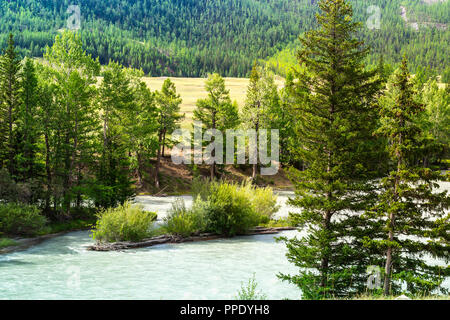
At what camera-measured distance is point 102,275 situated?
21203mm

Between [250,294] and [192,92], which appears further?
[192,92]

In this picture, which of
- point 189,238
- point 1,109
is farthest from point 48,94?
point 189,238

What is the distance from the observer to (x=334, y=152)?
17.1 metres

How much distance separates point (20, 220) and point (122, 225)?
7.45 meters

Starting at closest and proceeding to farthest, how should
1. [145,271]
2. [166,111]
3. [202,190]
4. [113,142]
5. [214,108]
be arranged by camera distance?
1. [145,271]
2. [202,190]
3. [113,142]
4. [166,111]
5. [214,108]

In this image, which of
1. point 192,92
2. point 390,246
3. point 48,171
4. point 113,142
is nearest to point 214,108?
point 113,142

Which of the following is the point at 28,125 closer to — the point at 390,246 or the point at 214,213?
the point at 214,213

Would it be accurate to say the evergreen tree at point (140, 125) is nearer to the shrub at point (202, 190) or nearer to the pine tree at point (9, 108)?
the pine tree at point (9, 108)

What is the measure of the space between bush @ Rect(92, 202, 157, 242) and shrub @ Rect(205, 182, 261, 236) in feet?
16.4

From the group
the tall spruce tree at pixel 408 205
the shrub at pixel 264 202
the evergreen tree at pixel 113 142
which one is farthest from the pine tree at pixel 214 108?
the tall spruce tree at pixel 408 205

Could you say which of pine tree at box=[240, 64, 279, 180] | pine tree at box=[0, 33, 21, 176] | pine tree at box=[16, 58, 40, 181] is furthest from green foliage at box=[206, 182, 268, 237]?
pine tree at box=[240, 64, 279, 180]

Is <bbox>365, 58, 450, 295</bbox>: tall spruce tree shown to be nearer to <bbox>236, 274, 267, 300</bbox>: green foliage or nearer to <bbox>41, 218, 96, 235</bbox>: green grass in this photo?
<bbox>236, 274, 267, 300</bbox>: green foliage

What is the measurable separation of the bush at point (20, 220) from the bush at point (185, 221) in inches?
349

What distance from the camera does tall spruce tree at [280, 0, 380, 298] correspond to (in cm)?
1661
